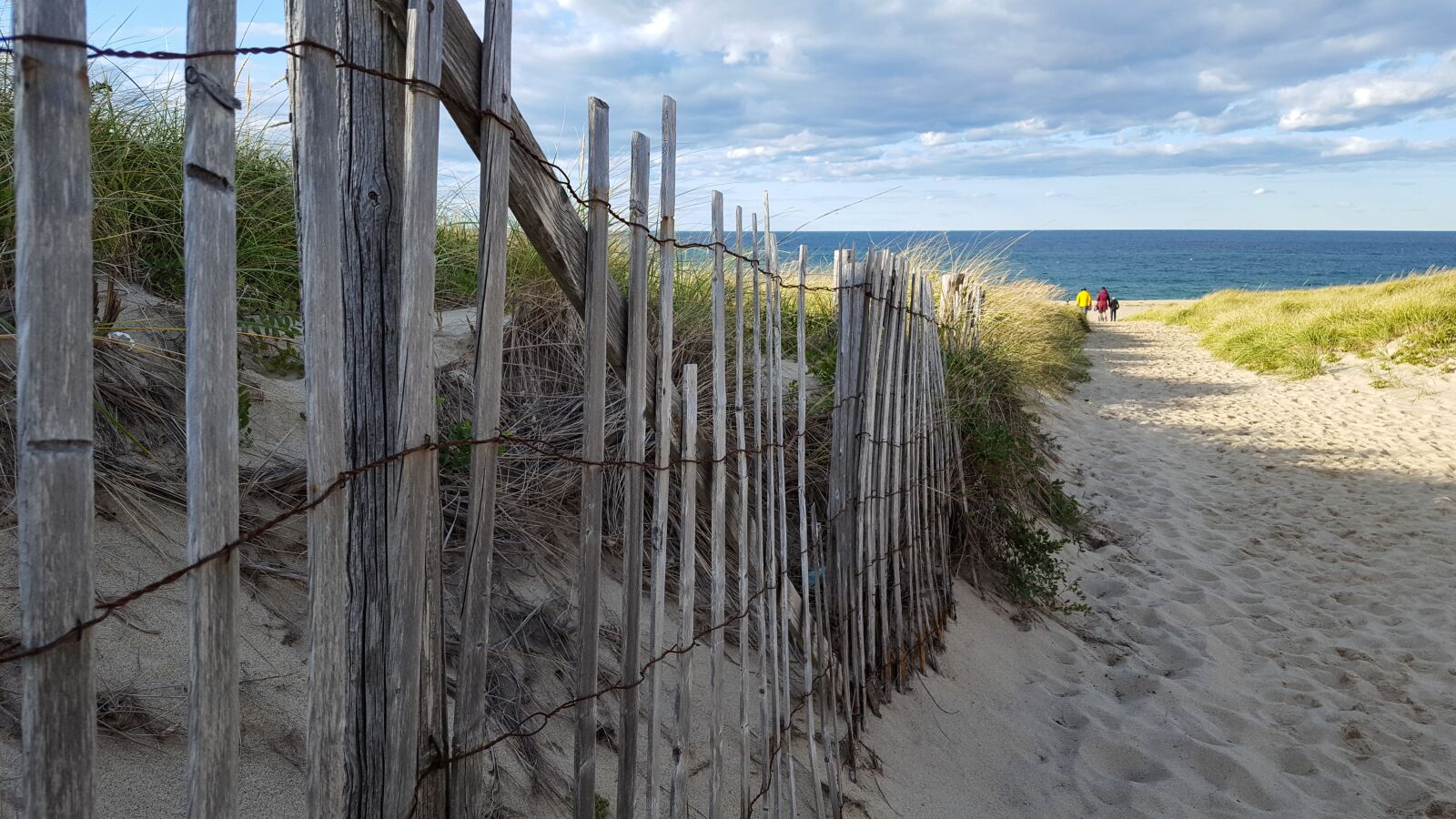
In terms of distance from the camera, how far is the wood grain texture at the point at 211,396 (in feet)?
3.43

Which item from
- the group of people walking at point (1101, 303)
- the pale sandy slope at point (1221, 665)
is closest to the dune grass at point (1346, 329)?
the pale sandy slope at point (1221, 665)

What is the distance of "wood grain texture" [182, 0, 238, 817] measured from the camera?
1044 millimetres

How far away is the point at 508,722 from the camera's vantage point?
251cm

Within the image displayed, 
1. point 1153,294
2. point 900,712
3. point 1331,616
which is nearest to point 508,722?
point 900,712

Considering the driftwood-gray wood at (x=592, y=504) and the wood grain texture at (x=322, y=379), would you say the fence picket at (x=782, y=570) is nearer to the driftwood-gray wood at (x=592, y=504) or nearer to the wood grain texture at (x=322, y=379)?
the driftwood-gray wood at (x=592, y=504)

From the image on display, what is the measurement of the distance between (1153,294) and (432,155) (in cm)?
5790

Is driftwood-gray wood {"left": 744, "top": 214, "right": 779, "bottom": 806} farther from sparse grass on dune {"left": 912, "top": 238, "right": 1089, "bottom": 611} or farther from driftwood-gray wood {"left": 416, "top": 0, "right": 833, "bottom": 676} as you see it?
sparse grass on dune {"left": 912, "top": 238, "right": 1089, "bottom": 611}

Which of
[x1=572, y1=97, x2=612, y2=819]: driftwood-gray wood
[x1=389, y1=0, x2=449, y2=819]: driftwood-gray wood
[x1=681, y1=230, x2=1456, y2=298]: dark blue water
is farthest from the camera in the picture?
[x1=681, y1=230, x2=1456, y2=298]: dark blue water

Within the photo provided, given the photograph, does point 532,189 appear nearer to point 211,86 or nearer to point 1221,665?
point 211,86

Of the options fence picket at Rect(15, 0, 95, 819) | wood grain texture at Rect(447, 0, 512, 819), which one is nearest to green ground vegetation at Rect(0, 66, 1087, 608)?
wood grain texture at Rect(447, 0, 512, 819)

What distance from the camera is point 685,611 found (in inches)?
88.7

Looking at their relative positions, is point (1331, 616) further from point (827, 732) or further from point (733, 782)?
point (733, 782)

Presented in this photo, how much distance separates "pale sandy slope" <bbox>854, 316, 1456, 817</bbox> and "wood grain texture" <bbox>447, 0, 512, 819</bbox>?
199 centimetres

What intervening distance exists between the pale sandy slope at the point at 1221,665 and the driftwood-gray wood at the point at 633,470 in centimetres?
143
